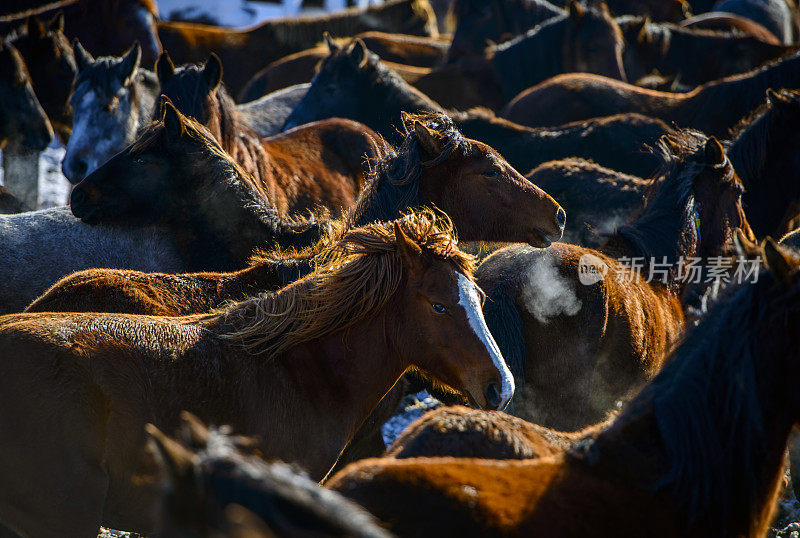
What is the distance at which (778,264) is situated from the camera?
220 cm

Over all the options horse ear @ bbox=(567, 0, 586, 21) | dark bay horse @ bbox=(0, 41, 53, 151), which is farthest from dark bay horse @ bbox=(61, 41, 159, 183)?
horse ear @ bbox=(567, 0, 586, 21)

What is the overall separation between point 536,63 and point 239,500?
29.8ft

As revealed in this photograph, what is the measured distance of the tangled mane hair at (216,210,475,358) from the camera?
10.4ft

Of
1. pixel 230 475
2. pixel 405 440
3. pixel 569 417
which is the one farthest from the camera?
pixel 569 417

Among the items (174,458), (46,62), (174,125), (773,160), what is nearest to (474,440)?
(174,458)

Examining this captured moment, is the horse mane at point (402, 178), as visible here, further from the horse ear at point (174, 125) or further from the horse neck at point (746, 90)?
the horse neck at point (746, 90)

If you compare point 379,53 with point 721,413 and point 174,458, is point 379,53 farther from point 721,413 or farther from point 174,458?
point 174,458

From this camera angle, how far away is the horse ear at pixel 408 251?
3137mm

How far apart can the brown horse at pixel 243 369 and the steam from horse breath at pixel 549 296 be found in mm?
840

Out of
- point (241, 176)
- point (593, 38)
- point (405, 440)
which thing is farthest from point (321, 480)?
point (593, 38)

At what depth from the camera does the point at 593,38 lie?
32.0 ft

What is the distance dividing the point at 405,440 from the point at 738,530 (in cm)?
101

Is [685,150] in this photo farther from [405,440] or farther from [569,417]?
[405,440]

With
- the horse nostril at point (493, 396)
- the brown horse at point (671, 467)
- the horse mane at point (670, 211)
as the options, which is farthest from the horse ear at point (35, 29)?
the brown horse at point (671, 467)
